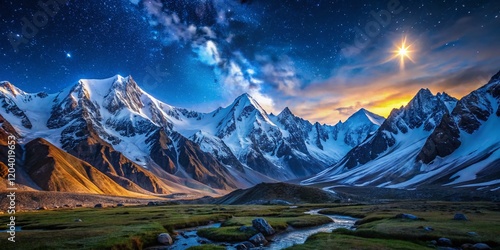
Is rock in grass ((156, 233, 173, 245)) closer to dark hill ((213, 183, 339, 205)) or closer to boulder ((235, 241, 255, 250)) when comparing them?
boulder ((235, 241, 255, 250))

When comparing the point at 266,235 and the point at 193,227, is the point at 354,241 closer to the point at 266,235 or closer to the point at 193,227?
the point at 266,235

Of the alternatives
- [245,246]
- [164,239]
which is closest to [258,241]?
[245,246]

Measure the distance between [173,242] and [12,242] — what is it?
20.0m

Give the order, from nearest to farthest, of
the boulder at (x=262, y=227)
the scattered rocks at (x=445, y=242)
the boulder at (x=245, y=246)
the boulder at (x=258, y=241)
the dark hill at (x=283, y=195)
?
the scattered rocks at (x=445, y=242) < the boulder at (x=245, y=246) < the boulder at (x=258, y=241) < the boulder at (x=262, y=227) < the dark hill at (x=283, y=195)

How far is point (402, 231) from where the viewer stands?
4544 cm

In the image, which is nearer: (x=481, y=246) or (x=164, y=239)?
(x=481, y=246)

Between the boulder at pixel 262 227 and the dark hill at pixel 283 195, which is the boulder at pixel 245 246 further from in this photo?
the dark hill at pixel 283 195

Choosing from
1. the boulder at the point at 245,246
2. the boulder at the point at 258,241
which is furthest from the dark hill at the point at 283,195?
the boulder at the point at 245,246

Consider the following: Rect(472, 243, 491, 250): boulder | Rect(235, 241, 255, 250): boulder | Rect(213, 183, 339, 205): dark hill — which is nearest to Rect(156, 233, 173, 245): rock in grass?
Rect(235, 241, 255, 250): boulder

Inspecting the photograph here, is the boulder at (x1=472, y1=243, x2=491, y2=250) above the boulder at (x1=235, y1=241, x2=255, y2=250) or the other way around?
the other way around

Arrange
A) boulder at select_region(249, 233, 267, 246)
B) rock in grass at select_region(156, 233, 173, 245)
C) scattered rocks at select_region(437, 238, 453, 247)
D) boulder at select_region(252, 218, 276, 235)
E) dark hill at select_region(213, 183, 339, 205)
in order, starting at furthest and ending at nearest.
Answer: dark hill at select_region(213, 183, 339, 205)
boulder at select_region(252, 218, 276, 235)
rock in grass at select_region(156, 233, 173, 245)
boulder at select_region(249, 233, 267, 246)
scattered rocks at select_region(437, 238, 453, 247)

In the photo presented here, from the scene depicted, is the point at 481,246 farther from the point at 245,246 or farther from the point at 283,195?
the point at 283,195

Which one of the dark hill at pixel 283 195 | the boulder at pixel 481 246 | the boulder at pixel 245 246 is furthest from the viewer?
the dark hill at pixel 283 195

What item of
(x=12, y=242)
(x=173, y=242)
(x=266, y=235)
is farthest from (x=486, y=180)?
(x=12, y=242)
